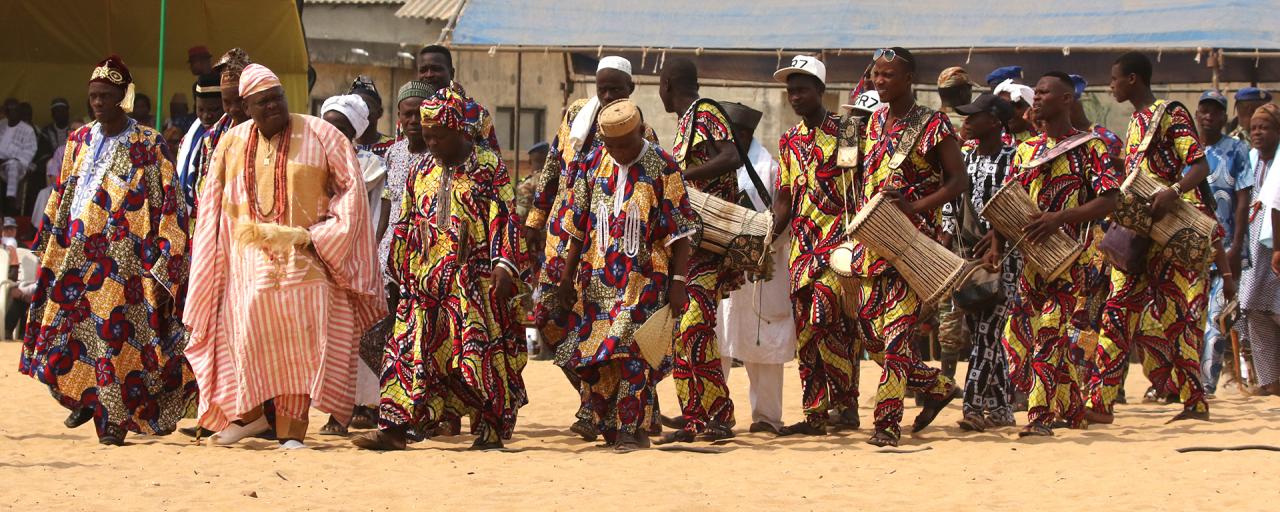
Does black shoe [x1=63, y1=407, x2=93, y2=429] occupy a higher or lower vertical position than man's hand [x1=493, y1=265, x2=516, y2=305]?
lower

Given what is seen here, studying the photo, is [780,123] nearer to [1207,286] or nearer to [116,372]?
[1207,286]

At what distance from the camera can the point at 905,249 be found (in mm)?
8828

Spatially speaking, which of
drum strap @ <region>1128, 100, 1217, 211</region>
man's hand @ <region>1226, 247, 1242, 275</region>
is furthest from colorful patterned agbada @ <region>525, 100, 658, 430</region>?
man's hand @ <region>1226, 247, 1242, 275</region>

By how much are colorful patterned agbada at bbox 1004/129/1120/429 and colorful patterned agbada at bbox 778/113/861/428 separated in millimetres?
918

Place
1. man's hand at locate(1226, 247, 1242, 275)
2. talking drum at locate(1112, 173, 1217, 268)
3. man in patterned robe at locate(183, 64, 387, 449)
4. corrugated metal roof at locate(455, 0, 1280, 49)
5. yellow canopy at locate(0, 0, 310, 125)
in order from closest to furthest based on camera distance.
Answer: man in patterned robe at locate(183, 64, 387, 449), talking drum at locate(1112, 173, 1217, 268), man's hand at locate(1226, 247, 1242, 275), corrugated metal roof at locate(455, 0, 1280, 49), yellow canopy at locate(0, 0, 310, 125)

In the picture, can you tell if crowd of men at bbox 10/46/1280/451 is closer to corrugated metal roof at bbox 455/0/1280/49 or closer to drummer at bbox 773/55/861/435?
drummer at bbox 773/55/861/435

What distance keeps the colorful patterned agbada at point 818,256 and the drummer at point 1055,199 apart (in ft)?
2.81

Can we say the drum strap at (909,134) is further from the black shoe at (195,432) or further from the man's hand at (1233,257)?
the man's hand at (1233,257)

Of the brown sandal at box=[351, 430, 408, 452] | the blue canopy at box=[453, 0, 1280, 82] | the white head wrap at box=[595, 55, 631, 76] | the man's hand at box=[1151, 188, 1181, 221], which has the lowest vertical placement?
the brown sandal at box=[351, 430, 408, 452]

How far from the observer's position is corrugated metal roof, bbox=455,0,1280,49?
17.5 metres

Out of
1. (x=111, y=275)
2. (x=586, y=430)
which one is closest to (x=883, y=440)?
(x=586, y=430)

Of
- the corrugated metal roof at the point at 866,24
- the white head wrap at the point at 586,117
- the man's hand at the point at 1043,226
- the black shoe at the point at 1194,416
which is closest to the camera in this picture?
the man's hand at the point at 1043,226

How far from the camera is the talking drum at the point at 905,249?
881 centimetres

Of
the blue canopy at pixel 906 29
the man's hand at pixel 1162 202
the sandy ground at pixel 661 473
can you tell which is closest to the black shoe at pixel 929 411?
the sandy ground at pixel 661 473
